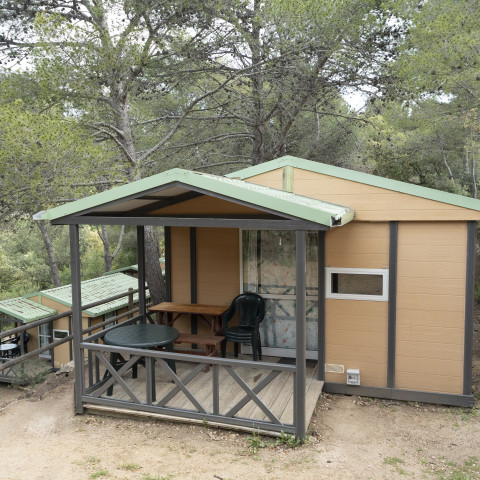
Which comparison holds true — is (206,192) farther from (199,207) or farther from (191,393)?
(191,393)

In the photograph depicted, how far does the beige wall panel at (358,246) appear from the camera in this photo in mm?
5168

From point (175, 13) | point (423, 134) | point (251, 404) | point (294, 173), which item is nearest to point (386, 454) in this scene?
point (251, 404)

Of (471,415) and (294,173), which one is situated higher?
(294,173)

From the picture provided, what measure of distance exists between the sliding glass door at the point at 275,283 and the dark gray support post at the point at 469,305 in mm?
1782

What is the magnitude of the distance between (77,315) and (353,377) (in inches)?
127

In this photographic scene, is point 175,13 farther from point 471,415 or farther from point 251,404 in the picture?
point 471,415

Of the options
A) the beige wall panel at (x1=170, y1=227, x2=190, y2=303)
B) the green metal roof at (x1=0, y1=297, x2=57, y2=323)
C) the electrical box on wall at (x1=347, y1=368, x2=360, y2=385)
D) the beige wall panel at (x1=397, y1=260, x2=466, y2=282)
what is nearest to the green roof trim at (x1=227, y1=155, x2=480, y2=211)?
the beige wall panel at (x1=397, y1=260, x2=466, y2=282)

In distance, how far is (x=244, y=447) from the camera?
411 cm

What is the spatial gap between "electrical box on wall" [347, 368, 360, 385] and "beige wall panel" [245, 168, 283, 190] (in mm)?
2390

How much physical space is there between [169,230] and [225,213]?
0.91 m

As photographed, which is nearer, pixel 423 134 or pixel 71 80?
pixel 71 80

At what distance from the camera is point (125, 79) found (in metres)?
8.20

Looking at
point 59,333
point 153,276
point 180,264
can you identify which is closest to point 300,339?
point 180,264

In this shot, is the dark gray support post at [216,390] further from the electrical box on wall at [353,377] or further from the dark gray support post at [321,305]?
the electrical box on wall at [353,377]
